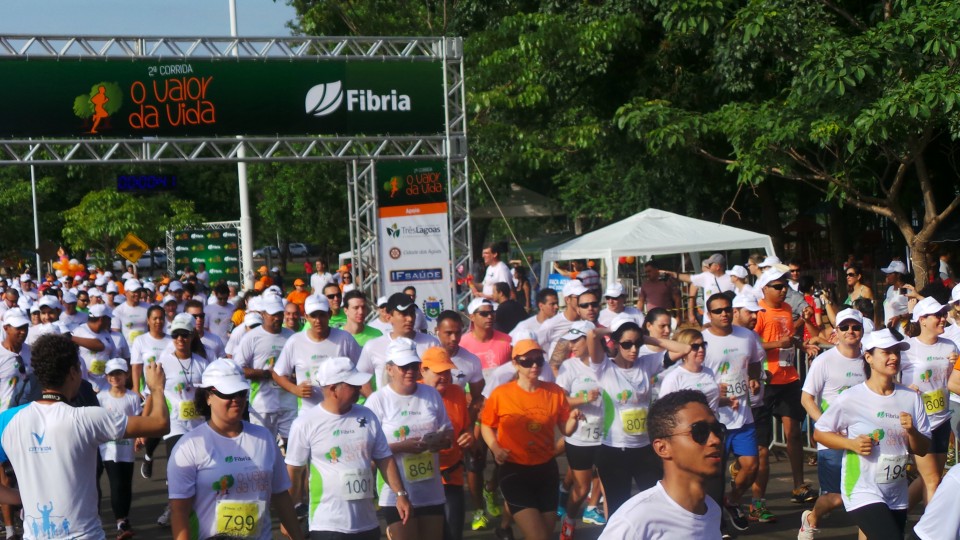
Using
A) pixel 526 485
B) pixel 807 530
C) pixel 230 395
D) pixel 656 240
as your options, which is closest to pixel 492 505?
pixel 526 485

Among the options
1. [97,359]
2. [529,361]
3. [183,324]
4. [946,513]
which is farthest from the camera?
[97,359]

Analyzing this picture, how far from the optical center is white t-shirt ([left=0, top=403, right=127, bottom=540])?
564 cm

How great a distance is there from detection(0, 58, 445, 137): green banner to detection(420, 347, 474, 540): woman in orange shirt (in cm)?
1139

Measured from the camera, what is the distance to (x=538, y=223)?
72.0 m

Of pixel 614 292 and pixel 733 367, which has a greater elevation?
pixel 614 292

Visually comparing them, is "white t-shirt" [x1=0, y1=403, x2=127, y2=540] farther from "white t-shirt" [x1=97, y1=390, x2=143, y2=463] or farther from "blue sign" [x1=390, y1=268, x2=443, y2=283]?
"blue sign" [x1=390, y1=268, x2=443, y2=283]

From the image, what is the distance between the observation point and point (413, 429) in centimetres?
733

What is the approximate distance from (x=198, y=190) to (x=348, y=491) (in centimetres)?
5244

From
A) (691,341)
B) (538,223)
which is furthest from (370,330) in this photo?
(538,223)

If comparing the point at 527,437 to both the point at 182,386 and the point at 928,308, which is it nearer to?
the point at 182,386

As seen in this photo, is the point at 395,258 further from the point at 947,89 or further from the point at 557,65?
the point at 947,89

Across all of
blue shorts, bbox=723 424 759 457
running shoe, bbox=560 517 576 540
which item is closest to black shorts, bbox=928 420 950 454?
blue shorts, bbox=723 424 759 457

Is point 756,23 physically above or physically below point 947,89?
above

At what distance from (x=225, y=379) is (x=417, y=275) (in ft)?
46.5
